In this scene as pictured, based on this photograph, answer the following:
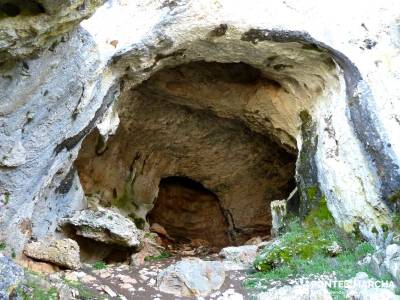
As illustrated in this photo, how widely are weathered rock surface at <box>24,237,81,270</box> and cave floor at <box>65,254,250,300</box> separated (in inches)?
8.6

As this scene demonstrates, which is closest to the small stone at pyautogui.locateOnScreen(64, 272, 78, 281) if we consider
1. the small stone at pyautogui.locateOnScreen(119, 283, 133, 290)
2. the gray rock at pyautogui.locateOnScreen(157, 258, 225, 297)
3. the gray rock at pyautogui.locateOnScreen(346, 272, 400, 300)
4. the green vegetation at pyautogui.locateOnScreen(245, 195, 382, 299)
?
the small stone at pyautogui.locateOnScreen(119, 283, 133, 290)

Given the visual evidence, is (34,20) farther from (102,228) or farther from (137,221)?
(137,221)

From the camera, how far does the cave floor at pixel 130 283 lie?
25.6 ft

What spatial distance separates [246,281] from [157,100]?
6.31m

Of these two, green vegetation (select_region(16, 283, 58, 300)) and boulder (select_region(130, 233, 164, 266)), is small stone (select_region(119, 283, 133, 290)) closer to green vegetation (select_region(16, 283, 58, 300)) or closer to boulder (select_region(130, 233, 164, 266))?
green vegetation (select_region(16, 283, 58, 300))

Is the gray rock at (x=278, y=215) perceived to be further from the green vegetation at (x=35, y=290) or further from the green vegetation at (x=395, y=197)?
the green vegetation at (x=35, y=290)

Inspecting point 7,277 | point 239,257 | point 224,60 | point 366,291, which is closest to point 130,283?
point 239,257

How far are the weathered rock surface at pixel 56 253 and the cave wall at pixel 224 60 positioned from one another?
235mm

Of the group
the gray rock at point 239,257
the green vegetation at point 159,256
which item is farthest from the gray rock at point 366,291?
the green vegetation at point 159,256

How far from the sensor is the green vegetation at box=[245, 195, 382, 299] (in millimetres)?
8180

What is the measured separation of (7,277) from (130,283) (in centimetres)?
301

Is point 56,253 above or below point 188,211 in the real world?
above

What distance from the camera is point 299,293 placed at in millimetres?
7020

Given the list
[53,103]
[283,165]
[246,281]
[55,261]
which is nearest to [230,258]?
[246,281]
